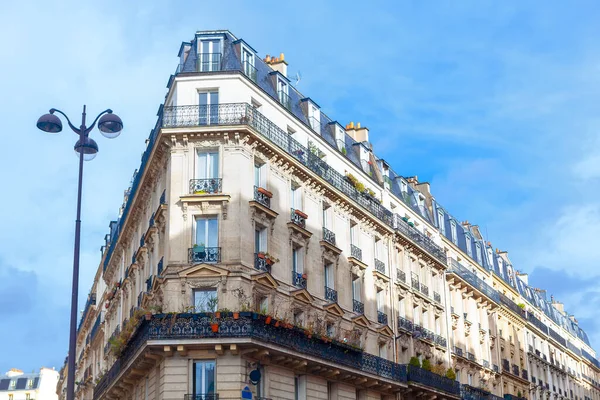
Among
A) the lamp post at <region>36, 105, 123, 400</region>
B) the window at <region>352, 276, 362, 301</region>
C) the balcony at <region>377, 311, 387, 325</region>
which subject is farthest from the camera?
the balcony at <region>377, 311, 387, 325</region>

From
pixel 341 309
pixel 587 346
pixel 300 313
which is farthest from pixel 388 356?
pixel 587 346

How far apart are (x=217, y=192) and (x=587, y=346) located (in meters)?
68.0

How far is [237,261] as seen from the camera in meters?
25.0

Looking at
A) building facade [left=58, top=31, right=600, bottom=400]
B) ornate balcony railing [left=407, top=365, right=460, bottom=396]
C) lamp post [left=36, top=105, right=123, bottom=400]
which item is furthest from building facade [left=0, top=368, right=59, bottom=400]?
lamp post [left=36, top=105, right=123, bottom=400]

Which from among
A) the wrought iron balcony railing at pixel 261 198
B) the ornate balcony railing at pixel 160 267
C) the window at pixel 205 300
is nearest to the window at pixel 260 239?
the wrought iron balcony railing at pixel 261 198

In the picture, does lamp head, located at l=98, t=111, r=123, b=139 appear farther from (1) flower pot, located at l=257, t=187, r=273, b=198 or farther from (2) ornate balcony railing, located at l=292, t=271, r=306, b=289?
(2) ornate balcony railing, located at l=292, t=271, r=306, b=289

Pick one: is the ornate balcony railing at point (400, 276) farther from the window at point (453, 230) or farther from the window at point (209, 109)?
the window at point (209, 109)

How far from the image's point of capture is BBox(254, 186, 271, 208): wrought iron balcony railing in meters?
26.5

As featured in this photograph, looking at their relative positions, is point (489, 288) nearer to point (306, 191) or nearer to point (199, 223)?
point (306, 191)

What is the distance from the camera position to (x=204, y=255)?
82.5 feet

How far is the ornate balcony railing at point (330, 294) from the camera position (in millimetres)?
29922

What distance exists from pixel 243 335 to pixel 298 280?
201 inches

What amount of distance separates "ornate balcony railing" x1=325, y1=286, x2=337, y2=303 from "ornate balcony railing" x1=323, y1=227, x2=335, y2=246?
183cm

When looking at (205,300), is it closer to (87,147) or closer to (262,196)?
(262,196)
